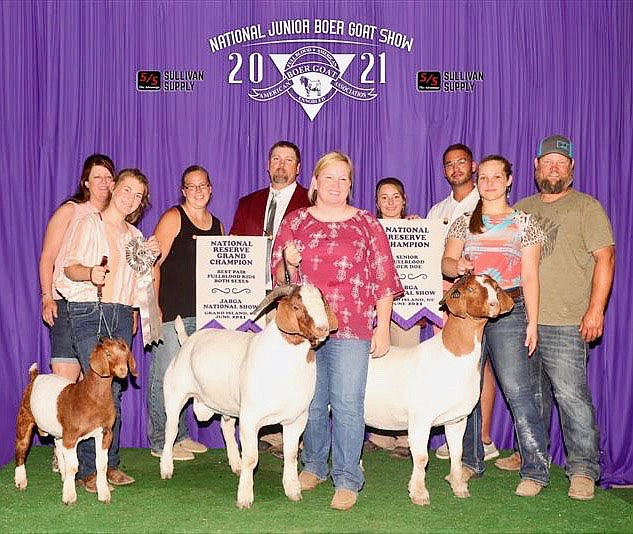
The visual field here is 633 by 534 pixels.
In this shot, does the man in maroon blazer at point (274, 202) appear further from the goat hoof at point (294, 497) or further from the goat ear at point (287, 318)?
the goat ear at point (287, 318)

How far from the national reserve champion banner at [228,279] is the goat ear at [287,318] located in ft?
5.11

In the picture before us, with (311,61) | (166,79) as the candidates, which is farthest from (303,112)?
(166,79)

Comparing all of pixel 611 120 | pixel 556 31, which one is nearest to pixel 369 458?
pixel 611 120

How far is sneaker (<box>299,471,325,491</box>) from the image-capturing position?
17.2 ft

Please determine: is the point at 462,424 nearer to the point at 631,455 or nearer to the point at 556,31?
the point at 631,455

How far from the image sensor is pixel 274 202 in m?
6.51

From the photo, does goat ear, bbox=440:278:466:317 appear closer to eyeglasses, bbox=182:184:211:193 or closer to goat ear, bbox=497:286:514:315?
goat ear, bbox=497:286:514:315

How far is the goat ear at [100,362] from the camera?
15.5 feet

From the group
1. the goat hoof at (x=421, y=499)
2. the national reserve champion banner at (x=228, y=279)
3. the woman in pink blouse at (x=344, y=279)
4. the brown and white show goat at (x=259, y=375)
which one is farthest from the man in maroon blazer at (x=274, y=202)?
the goat hoof at (x=421, y=499)

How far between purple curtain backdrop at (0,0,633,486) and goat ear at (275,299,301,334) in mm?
2536

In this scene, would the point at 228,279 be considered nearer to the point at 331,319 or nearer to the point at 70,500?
the point at 331,319

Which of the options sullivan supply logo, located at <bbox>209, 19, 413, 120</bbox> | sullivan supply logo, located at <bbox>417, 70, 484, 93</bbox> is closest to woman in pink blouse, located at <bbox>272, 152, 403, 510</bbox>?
sullivan supply logo, located at <bbox>209, 19, 413, 120</bbox>

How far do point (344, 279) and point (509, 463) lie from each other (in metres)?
2.39

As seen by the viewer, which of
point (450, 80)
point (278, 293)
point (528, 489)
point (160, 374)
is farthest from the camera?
point (450, 80)
